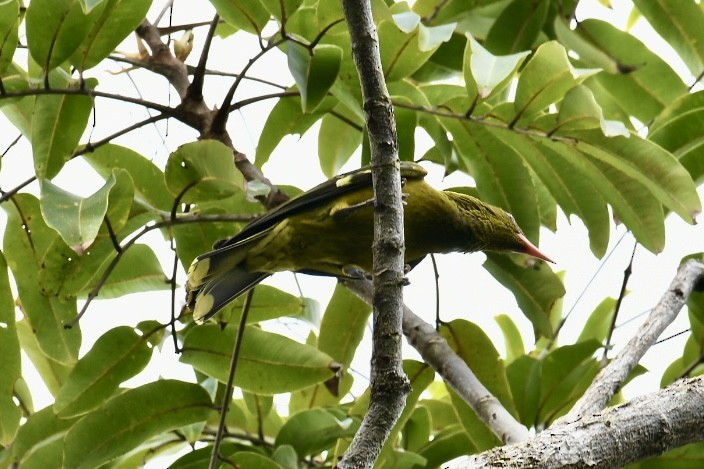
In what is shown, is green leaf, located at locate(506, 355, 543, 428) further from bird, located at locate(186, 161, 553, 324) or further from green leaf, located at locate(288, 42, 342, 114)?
Answer: green leaf, located at locate(288, 42, 342, 114)

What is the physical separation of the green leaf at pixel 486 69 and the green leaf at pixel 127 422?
113 cm

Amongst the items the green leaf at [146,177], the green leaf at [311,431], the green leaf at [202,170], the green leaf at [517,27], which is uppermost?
the green leaf at [517,27]

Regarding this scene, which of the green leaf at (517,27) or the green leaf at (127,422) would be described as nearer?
the green leaf at (127,422)

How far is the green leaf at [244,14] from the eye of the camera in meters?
2.54

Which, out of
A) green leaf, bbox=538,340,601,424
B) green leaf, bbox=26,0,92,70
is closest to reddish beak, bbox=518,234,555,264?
green leaf, bbox=538,340,601,424

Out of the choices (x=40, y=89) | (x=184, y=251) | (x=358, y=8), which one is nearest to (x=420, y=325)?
(x=184, y=251)

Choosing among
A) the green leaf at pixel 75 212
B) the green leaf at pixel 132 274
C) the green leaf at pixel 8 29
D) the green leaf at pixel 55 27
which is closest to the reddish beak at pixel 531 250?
the green leaf at pixel 132 274

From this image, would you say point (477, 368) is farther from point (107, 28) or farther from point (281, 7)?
point (107, 28)

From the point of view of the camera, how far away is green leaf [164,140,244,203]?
239 cm

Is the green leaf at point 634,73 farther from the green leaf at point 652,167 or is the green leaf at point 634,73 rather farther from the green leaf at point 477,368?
the green leaf at point 477,368

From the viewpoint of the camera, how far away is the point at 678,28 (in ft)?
9.91

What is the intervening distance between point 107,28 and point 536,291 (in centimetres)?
146

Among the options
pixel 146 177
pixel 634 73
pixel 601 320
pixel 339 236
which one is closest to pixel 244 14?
pixel 146 177

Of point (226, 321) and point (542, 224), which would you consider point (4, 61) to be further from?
point (542, 224)
